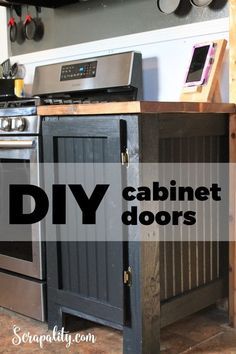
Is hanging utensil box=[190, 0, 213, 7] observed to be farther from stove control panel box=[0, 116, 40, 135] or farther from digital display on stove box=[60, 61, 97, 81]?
stove control panel box=[0, 116, 40, 135]

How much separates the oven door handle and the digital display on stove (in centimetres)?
66

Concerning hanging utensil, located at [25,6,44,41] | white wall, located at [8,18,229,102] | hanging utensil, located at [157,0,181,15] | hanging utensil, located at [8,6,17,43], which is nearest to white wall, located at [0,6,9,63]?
hanging utensil, located at [8,6,17,43]

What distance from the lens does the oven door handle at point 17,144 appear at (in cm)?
193

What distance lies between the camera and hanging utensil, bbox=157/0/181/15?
87.9 inches

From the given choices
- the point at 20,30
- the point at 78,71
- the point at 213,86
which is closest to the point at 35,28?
the point at 20,30

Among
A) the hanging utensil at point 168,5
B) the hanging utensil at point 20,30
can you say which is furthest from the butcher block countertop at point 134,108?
the hanging utensil at point 20,30

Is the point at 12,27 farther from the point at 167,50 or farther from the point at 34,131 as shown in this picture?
the point at 34,131

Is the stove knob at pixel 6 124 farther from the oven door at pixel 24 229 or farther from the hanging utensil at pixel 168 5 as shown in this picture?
the hanging utensil at pixel 168 5

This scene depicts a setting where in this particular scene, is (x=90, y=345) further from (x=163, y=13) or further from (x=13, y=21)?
(x=13, y=21)

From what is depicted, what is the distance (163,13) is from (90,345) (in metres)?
1.51

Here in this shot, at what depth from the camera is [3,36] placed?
10.3 feet

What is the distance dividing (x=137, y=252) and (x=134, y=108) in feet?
1.58

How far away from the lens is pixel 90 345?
1.87 m

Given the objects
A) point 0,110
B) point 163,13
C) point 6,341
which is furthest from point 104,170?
point 163,13
